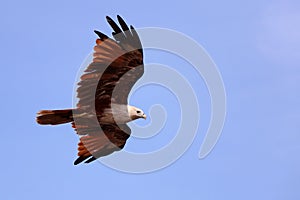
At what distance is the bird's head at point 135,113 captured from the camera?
49.9 feet

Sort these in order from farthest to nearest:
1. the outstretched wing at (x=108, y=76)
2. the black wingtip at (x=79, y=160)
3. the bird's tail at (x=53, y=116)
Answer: the black wingtip at (x=79, y=160)
the bird's tail at (x=53, y=116)
the outstretched wing at (x=108, y=76)

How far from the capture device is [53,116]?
47.2 ft

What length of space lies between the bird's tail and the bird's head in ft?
4.93

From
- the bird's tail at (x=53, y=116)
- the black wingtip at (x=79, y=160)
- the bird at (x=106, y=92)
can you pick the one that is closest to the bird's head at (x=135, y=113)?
the bird at (x=106, y=92)

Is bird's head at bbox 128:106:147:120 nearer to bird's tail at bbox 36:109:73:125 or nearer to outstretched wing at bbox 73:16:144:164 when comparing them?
outstretched wing at bbox 73:16:144:164

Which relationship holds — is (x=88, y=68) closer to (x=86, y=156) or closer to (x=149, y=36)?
(x=149, y=36)

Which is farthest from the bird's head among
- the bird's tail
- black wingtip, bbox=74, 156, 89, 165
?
black wingtip, bbox=74, 156, 89, 165

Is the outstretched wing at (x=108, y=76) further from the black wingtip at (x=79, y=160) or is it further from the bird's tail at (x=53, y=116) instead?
the black wingtip at (x=79, y=160)

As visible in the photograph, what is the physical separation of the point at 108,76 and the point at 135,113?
1.33 m

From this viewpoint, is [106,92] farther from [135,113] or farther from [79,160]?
[79,160]

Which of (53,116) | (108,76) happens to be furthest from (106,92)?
(53,116)

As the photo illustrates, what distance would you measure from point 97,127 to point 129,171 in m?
1.60

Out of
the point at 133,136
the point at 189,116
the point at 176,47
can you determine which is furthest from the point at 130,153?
the point at 176,47

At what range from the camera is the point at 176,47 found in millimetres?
15133
